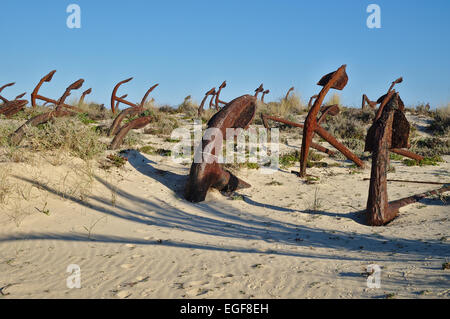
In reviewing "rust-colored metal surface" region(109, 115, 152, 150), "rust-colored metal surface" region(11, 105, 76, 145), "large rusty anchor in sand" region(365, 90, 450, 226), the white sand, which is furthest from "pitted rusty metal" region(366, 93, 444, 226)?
"rust-colored metal surface" region(11, 105, 76, 145)

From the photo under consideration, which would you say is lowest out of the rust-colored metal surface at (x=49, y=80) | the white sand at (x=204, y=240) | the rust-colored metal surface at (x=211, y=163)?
the white sand at (x=204, y=240)

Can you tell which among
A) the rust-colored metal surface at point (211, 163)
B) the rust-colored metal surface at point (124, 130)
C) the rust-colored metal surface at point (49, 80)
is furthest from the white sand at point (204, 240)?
the rust-colored metal surface at point (49, 80)

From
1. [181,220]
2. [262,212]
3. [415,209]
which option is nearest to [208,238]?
[181,220]

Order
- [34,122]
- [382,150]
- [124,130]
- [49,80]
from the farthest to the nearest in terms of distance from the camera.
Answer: [49,80], [124,130], [34,122], [382,150]

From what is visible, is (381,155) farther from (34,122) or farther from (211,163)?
(34,122)

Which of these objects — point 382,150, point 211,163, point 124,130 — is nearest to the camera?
point 382,150

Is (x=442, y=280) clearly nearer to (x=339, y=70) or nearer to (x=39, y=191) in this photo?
(x=339, y=70)

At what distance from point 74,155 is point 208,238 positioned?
3.04 m

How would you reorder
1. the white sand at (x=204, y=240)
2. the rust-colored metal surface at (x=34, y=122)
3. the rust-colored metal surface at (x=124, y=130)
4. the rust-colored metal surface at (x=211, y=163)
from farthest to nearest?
the rust-colored metal surface at (x=124, y=130) < the rust-colored metal surface at (x=34, y=122) < the rust-colored metal surface at (x=211, y=163) < the white sand at (x=204, y=240)

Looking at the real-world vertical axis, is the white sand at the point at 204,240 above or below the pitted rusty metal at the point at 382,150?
below

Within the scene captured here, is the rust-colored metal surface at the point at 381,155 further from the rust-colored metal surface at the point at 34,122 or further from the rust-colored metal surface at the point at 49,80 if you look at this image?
the rust-colored metal surface at the point at 49,80

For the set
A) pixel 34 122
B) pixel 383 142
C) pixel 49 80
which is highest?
pixel 49 80

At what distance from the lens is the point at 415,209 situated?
4.55m

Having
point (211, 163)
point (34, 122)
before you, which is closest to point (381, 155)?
point (211, 163)
